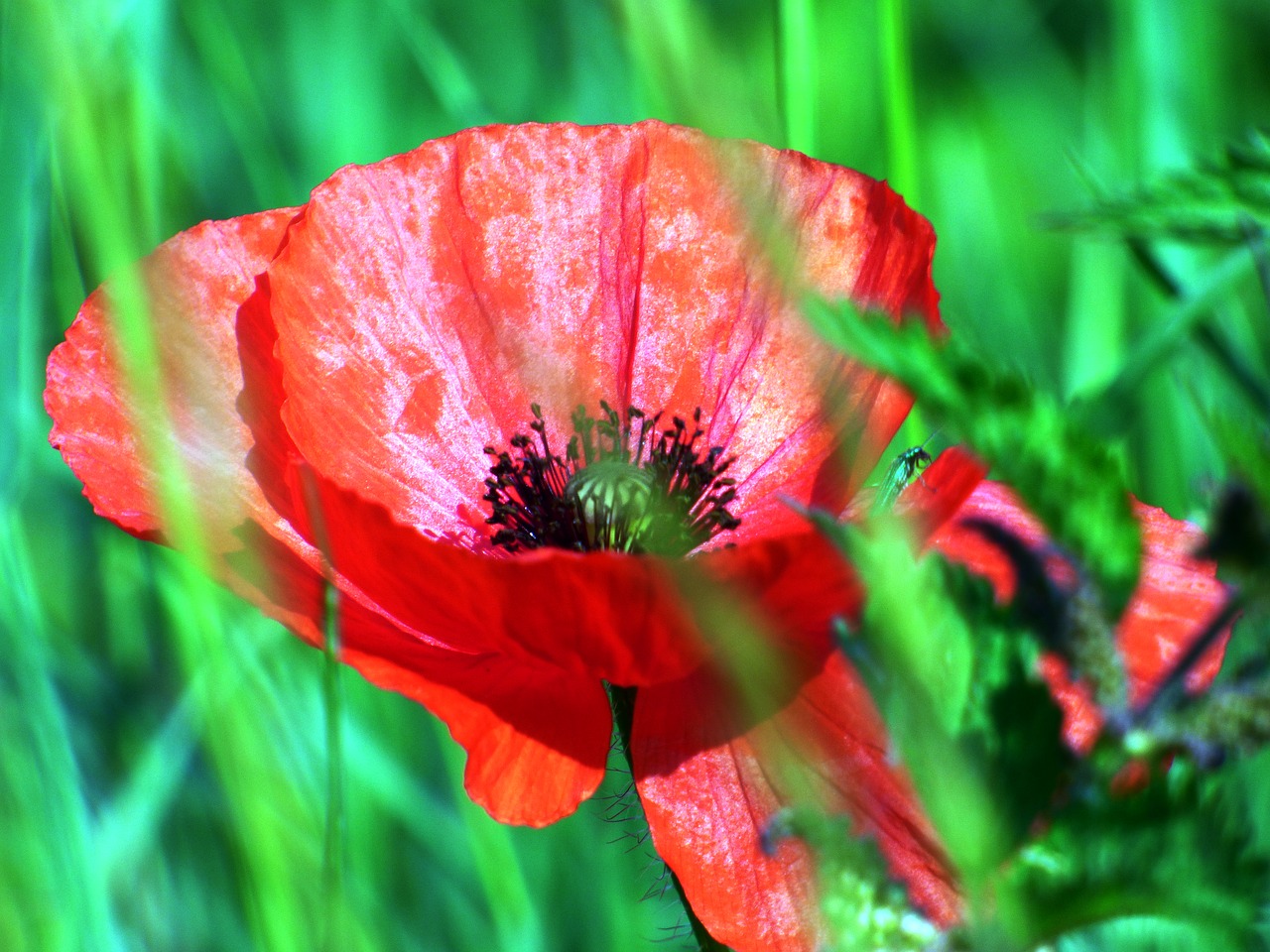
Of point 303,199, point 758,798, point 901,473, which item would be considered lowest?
point 758,798

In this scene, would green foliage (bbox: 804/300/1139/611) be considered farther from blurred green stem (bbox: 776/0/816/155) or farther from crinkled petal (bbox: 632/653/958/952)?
blurred green stem (bbox: 776/0/816/155)

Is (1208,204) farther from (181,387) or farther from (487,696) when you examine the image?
(181,387)

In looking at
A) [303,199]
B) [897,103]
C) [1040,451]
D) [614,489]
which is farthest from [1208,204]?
[303,199]

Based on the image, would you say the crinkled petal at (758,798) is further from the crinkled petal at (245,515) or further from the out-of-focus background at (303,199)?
the out-of-focus background at (303,199)

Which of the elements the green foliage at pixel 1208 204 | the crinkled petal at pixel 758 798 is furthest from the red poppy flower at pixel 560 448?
the green foliage at pixel 1208 204

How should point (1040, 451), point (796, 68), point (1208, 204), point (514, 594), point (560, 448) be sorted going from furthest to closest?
1. point (560, 448)
2. point (796, 68)
3. point (514, 594)
4. point (1208, 204)
5. point (1040, 451)

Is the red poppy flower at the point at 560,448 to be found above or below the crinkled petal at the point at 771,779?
above

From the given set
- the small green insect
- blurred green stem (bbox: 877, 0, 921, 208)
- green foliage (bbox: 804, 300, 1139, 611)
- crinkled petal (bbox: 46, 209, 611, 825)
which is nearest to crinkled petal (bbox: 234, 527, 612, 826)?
crinkled petal (bbox: 46, 209, 611, 825)
